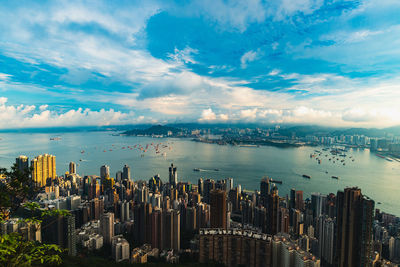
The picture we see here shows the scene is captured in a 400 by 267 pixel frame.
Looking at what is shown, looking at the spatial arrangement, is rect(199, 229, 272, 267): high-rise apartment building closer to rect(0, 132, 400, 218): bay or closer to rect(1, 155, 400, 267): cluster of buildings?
rect(1, 155, 400, 267): cluster of buildings

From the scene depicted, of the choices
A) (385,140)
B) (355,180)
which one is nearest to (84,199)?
(355,180)

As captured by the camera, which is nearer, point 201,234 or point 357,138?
point 201,234

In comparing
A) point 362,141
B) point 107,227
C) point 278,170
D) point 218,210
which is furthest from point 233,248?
point 362,141

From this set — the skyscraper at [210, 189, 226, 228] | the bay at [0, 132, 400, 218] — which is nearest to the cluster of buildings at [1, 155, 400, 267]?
the skyscraper at [210, 189, 226, 228]

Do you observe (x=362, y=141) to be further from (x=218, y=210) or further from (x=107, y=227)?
(x=107, y=227)

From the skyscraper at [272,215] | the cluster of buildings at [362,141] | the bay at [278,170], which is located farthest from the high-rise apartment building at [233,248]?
the cluster of buildings at [362,141]

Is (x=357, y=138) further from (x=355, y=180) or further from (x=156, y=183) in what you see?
(x=156, y=183)

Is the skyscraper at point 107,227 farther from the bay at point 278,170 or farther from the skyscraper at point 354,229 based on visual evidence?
the bay at point 278,170
